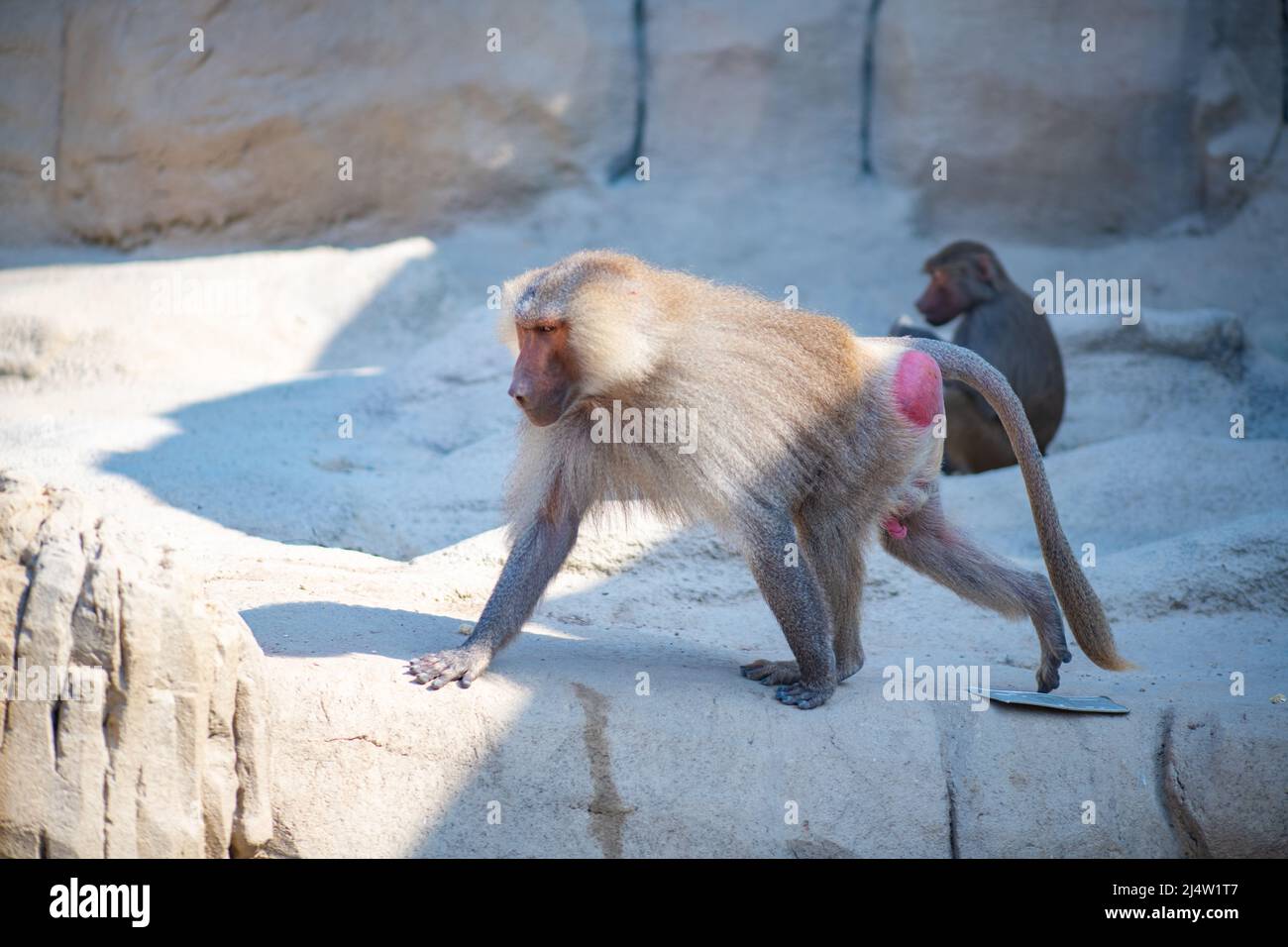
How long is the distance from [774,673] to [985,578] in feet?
2.24

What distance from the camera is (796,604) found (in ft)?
11.9

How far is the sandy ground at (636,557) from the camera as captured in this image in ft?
11.0

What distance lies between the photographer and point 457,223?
31.1ft

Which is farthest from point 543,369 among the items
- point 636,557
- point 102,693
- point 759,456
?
point 636,557

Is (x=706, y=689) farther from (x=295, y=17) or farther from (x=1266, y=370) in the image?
(x=295, y=17)

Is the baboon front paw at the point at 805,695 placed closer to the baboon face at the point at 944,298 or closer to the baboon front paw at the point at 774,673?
the baboon front paw at the point at 774,673

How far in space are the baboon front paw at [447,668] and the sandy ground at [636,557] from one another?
0.05 m

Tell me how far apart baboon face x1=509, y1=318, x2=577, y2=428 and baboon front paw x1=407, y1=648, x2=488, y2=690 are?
2.07 feet

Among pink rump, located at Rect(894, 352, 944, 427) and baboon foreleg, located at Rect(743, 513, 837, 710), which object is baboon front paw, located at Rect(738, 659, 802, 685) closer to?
baboon foreleg, located at Rect(743, 513, 837, 710)

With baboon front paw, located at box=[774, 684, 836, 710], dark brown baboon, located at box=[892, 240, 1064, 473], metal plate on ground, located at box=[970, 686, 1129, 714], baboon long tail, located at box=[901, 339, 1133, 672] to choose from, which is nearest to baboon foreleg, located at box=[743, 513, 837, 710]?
baboon front paw, located at box=[774, 684, 836, 710]

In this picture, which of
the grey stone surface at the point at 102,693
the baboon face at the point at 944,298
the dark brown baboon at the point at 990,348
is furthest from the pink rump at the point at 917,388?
the baboon face at the point at 944,298
